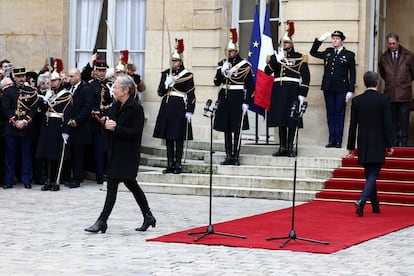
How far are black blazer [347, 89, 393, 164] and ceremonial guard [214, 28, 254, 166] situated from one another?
10.1 ft

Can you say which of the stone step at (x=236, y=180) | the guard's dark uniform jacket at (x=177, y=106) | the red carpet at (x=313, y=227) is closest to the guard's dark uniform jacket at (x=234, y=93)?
the guard's dark uniform jacket at (x=177, y=106)

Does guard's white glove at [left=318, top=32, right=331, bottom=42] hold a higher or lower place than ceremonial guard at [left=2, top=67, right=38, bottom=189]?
higher

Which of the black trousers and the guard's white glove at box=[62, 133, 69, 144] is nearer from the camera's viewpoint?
the black trousers

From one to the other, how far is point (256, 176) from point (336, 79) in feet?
6.48

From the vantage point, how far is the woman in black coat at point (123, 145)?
10.7 metres

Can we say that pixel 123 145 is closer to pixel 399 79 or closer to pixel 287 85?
pixel 287 85

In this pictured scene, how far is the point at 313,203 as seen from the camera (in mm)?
13914

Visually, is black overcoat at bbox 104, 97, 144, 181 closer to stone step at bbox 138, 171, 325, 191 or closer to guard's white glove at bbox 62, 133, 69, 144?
stone step at bbox 138, 171, 325, 191

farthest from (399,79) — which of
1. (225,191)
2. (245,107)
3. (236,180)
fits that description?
(225,191)

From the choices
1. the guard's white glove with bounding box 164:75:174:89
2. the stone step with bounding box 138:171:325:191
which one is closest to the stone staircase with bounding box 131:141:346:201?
the stone step with bounding box 138:171:325:191

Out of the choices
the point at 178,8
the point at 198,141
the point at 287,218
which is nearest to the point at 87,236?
the point at 287,218

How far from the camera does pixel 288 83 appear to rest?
15.7 meters

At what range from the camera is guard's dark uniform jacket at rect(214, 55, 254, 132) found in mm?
15453

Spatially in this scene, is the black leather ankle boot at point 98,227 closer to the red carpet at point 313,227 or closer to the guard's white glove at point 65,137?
the red carpet at point 313,227
